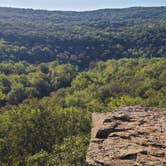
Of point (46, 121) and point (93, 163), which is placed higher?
point (93, 163)

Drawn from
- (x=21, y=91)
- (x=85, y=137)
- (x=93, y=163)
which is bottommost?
(x=21, y=91)

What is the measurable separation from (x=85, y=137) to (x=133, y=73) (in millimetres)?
116646

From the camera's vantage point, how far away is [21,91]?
489 ft

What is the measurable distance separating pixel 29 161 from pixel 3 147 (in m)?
8.16

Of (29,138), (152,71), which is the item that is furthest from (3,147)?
(152,71)

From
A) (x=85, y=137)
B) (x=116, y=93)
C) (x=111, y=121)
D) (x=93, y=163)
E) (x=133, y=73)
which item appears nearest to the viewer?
(x=93, y=163)

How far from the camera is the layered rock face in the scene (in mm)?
28009

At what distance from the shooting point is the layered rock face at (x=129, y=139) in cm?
2801

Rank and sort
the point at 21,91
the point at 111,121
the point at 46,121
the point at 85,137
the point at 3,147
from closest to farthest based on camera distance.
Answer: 1. the point at 111,121
2. the point at 85,137
3. the point at 3,147
4. the point at 46,121
5. the point at 21,91

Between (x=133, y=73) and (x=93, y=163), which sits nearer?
(x=93, y=163)

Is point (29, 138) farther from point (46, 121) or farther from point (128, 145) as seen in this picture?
point (128, 145)

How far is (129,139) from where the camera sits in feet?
101

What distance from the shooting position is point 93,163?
28375mm

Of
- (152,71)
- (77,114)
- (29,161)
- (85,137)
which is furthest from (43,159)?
(152,71)
